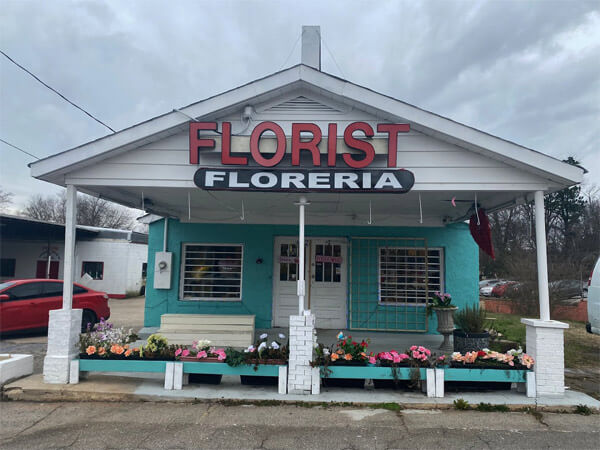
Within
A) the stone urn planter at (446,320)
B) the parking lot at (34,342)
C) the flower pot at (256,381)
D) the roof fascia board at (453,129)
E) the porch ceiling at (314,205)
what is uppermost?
the roof fascia board at (453,129)

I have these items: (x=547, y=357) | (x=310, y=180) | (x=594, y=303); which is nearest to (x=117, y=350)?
(x=310, y=180)

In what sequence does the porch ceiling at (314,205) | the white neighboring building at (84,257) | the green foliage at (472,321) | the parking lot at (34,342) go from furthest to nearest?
the white neighboring building at (84,257) < the parking lot at (34,342) < the green foliage at (472,321) < the porch ceiling at (314,205)

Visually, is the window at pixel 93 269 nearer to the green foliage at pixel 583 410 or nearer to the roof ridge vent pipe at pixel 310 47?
the roof ridge vent pipe at pixel 310 47

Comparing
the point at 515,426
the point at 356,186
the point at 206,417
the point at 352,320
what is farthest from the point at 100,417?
the point at 352,320

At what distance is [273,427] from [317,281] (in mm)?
4709

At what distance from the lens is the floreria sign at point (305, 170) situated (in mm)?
5238

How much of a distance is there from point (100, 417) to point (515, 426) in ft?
15.0

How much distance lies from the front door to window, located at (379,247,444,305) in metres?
0.89

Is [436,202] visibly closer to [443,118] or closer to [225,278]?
[443,118]

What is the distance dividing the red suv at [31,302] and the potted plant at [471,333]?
28.2 feet

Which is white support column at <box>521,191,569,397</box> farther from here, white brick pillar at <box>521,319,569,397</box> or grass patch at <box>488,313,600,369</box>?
grass patch at <box>488,313,600,369</box>

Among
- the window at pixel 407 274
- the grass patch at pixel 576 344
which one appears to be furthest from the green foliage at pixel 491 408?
the window at pixel 407 274

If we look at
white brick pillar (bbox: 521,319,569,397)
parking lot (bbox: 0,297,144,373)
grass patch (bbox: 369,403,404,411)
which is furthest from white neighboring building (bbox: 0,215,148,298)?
white brick pillar (bbox: 521,319,569,397)

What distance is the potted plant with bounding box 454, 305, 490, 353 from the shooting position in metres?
6.28
